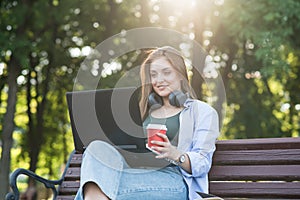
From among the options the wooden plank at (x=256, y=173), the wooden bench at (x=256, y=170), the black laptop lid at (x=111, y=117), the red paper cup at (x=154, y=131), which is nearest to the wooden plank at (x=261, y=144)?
the wooden bench at (x=256, y=170)

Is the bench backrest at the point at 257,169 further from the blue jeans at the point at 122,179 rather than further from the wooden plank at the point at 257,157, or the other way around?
the blue jeans at the point at 122,179

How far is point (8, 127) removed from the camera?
340 inches

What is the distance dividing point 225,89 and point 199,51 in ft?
5.44

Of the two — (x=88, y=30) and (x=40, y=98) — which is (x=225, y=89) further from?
(x=40, y=98)

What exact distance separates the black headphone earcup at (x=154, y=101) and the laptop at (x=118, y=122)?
0.34 m

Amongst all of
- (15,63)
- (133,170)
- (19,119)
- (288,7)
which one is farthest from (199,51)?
(133,170)

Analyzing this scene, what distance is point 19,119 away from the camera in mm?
14516

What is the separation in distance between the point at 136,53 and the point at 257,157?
7.72 meters

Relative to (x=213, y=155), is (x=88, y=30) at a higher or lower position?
higher

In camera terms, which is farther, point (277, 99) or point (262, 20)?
point (277, 99)

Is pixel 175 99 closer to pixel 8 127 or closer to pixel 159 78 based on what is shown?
pixel 159 78

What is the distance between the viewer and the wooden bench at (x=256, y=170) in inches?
128

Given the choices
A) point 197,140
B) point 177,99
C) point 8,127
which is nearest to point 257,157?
point 197,140

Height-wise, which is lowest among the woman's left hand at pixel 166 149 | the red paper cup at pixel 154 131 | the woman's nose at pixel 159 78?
the woman's left hand at pixel 166 149
